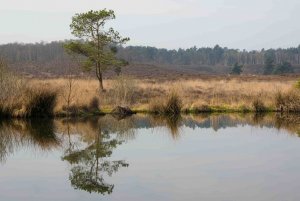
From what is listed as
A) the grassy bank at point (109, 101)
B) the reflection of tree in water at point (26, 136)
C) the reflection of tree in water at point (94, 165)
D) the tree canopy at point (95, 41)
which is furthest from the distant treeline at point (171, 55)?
the reflection of tree in water at point (94, 165)

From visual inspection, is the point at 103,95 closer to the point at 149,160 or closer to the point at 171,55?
the point at 149,160

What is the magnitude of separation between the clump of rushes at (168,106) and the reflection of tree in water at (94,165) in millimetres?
7707

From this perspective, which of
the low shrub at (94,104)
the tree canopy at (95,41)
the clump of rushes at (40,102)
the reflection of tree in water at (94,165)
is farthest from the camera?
the tree canopy at (95,41)

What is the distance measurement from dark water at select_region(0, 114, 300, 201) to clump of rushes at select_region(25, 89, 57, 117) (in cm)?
130

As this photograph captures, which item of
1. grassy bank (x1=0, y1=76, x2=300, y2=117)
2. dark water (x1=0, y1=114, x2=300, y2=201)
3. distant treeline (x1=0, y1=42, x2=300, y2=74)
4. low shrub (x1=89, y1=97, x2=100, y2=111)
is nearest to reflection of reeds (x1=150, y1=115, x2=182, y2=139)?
dark water (x1=0, y1=114, x2=300, y2=201)

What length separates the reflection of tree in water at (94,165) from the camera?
9180 mm

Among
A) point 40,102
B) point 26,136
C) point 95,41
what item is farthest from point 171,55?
point 26,136

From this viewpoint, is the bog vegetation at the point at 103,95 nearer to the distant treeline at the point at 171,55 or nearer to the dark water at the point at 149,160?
the dark water at the point at 149,160

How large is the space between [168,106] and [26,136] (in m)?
8.76

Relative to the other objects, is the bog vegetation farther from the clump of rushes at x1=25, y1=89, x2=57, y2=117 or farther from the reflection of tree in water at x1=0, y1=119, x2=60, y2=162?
the reflection of tree in water at x1=0, y1=119, x2=60, y2=162

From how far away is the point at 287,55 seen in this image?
15150 centimetres

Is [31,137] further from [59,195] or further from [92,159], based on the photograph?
[59,195]

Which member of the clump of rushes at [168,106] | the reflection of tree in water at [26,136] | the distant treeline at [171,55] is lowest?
the reflection of tree in water at [26,136]

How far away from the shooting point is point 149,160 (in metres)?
11.6
